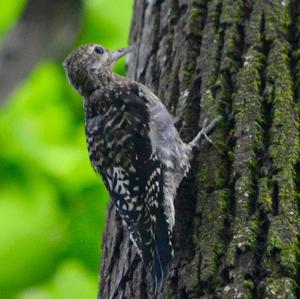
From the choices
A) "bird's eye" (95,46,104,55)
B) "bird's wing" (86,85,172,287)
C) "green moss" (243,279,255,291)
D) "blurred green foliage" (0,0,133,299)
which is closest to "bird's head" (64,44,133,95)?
"bird's eye" (95,46,104,55)

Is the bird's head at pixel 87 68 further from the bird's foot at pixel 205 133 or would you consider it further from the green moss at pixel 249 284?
the green moss at pixel 249 284

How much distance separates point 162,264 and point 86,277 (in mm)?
2320

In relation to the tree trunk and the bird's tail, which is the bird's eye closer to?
the tree trunk

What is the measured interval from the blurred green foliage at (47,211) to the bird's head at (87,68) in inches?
24.1

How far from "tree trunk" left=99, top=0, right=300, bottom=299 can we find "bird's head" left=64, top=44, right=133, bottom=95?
0.47 m

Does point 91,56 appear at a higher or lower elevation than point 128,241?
higher

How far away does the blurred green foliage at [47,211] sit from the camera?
6.02m

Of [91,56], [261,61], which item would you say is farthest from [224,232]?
[91,56]

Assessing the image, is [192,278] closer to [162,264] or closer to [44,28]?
[162,264]

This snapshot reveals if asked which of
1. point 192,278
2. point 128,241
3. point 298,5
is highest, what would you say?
point 298,5

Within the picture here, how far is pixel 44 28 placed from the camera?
5828 mm

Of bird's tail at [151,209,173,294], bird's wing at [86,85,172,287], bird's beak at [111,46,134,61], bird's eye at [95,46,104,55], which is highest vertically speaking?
bird's eye at [95,46,104,55]

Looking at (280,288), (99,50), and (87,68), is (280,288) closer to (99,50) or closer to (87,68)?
(87,68)

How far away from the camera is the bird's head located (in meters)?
5.55
